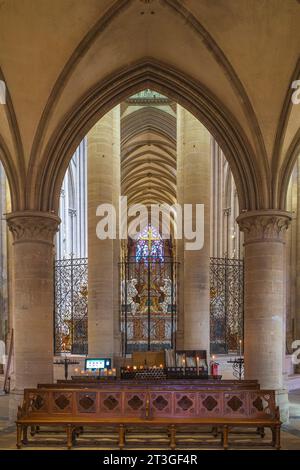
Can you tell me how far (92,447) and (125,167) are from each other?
26.6m

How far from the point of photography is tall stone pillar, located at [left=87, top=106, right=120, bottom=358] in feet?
50.8

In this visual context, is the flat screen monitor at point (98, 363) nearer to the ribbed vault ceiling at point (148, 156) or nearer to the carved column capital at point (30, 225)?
the carved column capital at point (30, 225)

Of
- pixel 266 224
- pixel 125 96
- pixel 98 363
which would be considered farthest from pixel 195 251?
pixel 125 96

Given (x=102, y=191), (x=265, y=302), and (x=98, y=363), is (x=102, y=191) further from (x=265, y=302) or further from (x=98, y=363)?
(x=265, y=302)

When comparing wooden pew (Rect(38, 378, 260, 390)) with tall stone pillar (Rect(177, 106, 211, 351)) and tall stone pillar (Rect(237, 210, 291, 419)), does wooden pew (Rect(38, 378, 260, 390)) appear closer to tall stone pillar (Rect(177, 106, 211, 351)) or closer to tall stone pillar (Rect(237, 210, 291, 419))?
tall stone pillar (Rect(237, 210, 291, 419))

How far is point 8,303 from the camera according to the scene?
64.4ft

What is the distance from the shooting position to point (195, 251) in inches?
628

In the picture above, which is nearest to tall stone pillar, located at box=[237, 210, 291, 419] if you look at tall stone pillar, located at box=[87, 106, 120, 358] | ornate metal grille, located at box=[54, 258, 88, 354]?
tall stone pillar, located at box=[87, 106, 120, 358]

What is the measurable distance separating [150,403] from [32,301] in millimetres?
4127

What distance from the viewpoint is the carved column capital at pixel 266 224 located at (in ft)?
40.3

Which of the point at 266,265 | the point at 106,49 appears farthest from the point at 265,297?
the point at 106,49
